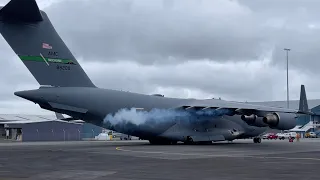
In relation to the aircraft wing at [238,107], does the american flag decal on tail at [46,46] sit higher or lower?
higher

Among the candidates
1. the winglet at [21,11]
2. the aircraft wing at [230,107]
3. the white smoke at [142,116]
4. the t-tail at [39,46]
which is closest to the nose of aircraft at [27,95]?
the t-tail at [39,46]

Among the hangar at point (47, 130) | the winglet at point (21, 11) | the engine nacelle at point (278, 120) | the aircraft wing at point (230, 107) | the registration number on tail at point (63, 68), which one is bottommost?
the hangar at point (47, 130)

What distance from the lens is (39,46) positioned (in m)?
29.5

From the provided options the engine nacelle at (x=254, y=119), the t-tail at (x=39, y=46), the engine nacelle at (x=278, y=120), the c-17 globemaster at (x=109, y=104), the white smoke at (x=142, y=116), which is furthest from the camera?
the engine nacelle at (x=254, y=119)

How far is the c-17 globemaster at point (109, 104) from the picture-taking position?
1134 inches

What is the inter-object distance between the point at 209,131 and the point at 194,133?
1.56 m

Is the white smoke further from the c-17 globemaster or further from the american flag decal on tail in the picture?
the american flag decal on tail

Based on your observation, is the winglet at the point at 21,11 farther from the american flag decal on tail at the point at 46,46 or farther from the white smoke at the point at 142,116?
the white smoke at the point at 142,116

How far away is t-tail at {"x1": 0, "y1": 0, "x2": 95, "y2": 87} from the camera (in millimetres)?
27578

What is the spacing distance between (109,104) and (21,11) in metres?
9.65


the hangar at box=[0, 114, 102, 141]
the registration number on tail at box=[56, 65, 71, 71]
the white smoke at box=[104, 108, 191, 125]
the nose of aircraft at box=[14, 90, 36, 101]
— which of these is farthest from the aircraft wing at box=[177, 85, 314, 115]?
the hangar at box=[0, 114, 102, 141]

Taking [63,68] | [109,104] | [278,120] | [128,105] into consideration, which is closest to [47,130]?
[128,105]

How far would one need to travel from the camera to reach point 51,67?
3025cm

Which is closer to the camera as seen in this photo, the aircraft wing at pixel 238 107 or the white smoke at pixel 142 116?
the white smoke at pixel 142 116
